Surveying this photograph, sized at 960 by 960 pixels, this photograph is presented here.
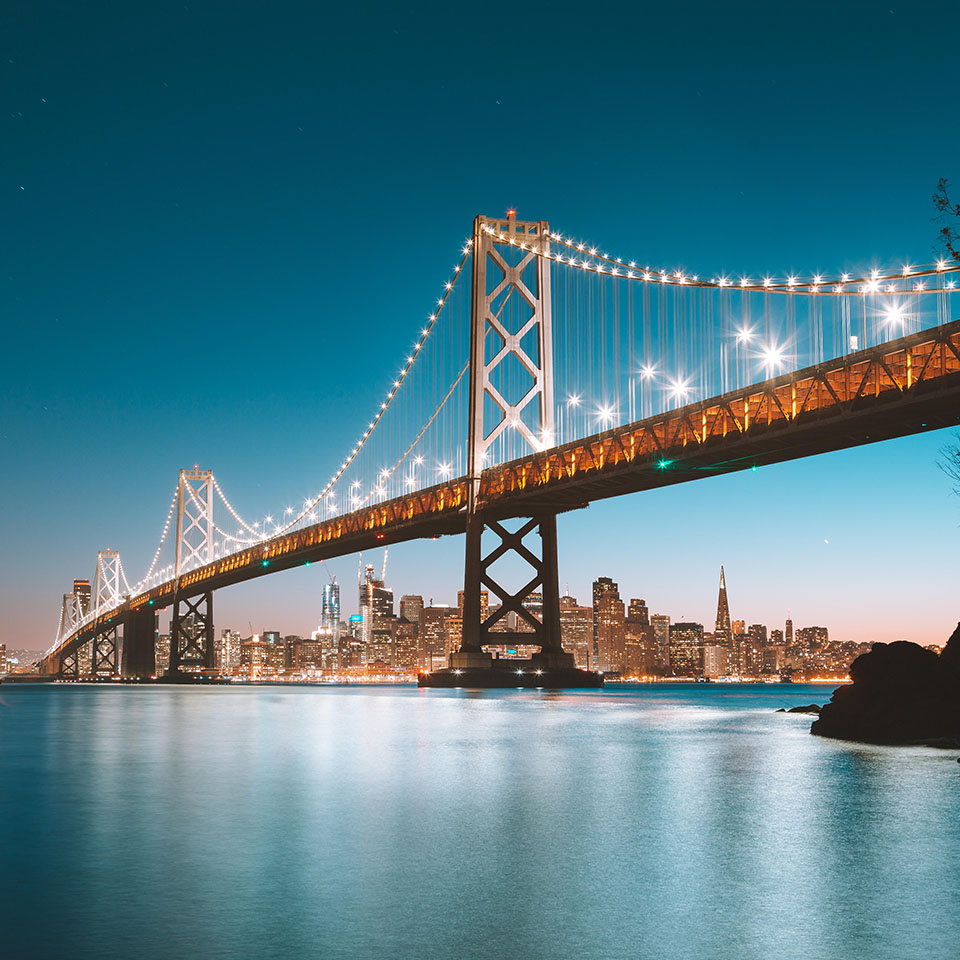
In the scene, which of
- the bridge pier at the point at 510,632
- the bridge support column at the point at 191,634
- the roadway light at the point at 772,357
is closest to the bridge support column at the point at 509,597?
the bridge pier at the point at 510,632

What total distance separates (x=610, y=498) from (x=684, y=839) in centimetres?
3362

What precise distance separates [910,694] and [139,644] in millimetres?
85687

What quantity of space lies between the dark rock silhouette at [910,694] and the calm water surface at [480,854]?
115cm

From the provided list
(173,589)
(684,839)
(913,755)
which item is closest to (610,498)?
A: (913,755)

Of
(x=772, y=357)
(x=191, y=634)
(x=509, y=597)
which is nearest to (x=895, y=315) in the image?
(x=772, y=357)

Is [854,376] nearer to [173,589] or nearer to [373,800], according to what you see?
[373,800]

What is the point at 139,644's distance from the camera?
322 feet

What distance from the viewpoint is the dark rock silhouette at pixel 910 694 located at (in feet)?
68.5

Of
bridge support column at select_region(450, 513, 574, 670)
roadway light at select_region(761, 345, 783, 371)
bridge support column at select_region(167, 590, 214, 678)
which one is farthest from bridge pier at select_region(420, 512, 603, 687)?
bridge support column at select_region(167, 590, 214, 678)

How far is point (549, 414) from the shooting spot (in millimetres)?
48219

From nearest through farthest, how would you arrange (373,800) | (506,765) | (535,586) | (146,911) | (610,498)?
1. (146,911)
2. (373,800)
3. (506,765)
4. (610,498)
5. (535,586)

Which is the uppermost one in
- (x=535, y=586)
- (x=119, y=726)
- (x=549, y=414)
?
(x=549, y=414)

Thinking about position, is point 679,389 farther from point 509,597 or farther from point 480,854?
point 480,854

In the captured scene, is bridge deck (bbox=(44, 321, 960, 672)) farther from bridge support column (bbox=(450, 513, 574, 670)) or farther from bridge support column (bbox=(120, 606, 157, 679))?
bridge support column (bbox=(120, 606, 157, 679))
